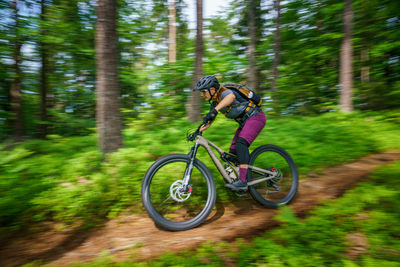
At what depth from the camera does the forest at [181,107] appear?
3.25 meters

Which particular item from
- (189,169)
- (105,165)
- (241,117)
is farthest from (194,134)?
(105,165)

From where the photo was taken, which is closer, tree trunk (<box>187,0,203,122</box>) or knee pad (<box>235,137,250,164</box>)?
knee pad (<box>235,137,250,164</box>)

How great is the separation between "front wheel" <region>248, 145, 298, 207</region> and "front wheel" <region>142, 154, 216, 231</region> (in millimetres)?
844

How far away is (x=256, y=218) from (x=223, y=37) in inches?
646

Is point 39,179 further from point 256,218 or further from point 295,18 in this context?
point 295,18

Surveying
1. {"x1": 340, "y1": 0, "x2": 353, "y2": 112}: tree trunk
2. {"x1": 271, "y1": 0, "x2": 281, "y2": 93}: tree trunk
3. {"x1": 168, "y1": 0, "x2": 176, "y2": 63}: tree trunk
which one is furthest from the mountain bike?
{"x1": 168, "y1": 0, "x2": 176, "y2": 63}: tree trunk

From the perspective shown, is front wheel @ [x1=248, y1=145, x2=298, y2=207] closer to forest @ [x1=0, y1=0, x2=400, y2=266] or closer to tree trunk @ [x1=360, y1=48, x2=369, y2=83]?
forest @ [x1=0, y1=0, x2=400, y2=266]

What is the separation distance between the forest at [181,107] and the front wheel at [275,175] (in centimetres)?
56

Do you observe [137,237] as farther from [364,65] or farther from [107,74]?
[364,65]

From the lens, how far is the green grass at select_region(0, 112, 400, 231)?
3564mm

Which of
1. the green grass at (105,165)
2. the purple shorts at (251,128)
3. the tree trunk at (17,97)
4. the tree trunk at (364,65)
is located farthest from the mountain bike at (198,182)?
the tree trunk at (364,65)

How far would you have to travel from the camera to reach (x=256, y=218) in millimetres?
3639

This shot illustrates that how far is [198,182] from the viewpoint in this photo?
3.88 meters

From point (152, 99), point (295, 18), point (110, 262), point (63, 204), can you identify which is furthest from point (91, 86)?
point (295, 18)
